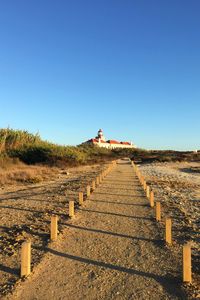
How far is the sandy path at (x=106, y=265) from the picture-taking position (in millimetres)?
5961

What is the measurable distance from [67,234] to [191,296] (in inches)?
187

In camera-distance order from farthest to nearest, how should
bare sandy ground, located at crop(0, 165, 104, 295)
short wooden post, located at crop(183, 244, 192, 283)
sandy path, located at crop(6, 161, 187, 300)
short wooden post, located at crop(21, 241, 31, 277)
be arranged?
1. bare sandy ground, located at crop(0, 165, 104, 295)
2. short wooden post, located at crop(21, 241, 31, 277)
3. short wooden post, located at crop(183, 244, 192, 283)
4. sandy path, located at crop(6, 161, 187, 300)

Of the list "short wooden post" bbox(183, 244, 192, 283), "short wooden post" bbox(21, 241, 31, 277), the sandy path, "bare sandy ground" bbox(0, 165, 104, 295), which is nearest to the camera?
the sandy path

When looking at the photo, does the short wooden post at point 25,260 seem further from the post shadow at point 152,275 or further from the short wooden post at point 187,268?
the short wooden post at point 187,268

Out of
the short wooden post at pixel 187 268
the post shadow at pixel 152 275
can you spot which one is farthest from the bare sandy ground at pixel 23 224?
the short wooden post at pixel 187 268

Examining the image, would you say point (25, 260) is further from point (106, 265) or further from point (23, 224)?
point (23, 224)

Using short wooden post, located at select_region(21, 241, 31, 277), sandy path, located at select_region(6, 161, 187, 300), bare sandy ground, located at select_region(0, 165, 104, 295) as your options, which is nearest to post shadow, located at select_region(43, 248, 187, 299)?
sandy path, located at select_region(6, 161, 187, 300)

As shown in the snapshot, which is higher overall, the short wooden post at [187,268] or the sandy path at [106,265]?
the short wooden post at [187,268]

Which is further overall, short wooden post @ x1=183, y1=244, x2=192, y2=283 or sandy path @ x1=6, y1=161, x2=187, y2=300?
short wooden post @ x1=183, y1=244, x2=192, y2=283

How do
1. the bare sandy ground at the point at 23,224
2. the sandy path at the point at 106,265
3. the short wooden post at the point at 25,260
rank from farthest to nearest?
the bare sandy ground at the point at 23,224, the short wooden post at the point at 25,260, the sandy path at the point at 106,265

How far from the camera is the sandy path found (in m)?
5.96

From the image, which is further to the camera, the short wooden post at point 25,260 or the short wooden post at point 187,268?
the short wooden post at point 25,260

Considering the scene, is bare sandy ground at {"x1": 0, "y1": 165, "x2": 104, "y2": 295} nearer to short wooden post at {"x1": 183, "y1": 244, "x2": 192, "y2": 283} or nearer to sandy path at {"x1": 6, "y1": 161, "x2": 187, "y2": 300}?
sandy path at {"x1": 6, "y1": 161, "x2": 187, "y2": 300}

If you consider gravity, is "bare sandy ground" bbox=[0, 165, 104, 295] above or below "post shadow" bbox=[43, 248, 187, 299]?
above
